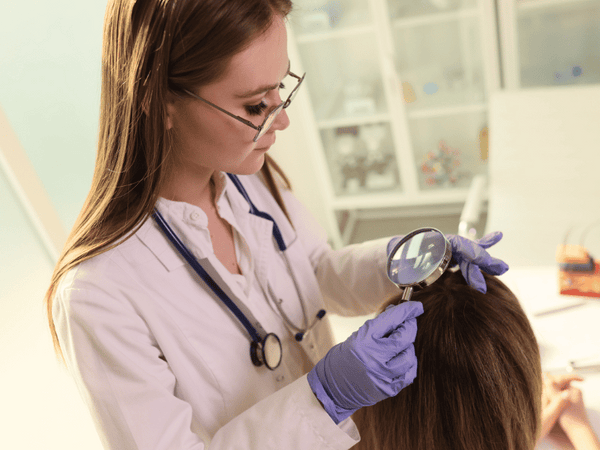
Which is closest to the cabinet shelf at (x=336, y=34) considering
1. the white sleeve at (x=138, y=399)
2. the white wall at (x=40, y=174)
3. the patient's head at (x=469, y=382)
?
the white wall at (x=40, y=174)

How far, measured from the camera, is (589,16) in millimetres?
2562

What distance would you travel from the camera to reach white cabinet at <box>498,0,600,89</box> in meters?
2.54

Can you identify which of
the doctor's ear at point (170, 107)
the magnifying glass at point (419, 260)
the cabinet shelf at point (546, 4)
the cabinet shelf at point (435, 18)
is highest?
the doctor's ear at point (170, 107)

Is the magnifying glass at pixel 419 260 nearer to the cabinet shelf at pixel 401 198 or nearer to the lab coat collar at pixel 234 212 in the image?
the lab coat collar at pixel 234 212

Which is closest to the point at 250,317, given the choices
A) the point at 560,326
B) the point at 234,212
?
the point at 234,212

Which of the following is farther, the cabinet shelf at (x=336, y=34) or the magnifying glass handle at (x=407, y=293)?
the cabinet shelf at (x=336, y=34)

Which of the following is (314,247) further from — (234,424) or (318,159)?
(318,159)

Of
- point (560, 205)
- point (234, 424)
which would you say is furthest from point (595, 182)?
point (234, 424)

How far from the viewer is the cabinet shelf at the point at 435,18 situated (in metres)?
2.67

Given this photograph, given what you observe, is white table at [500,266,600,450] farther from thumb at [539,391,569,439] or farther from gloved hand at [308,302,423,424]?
gloved hand at [308,302,423,424]

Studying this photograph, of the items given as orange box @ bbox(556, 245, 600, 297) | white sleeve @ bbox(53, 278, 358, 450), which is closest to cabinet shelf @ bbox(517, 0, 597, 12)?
orange box @ bbox(556, 245, 600, 297)

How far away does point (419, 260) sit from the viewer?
980 millimetres

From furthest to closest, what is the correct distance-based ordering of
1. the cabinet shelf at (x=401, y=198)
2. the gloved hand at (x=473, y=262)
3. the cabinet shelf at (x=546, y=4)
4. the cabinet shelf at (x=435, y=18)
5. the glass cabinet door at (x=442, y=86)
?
the cabinet shelf at (x=401, y=198) → the glass cabinet door at (x=442, y=86) → the cabinet shelf at (x=435, y=18) → the cabinet shelf at (x=546, y=4) → the gloved hand at (x=473, y=262)

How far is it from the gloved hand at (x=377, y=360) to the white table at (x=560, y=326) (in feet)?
1.47
